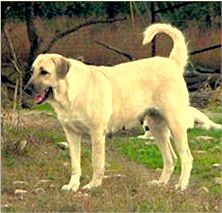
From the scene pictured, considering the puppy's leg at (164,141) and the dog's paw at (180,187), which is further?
the puppy's leg at (164,141)

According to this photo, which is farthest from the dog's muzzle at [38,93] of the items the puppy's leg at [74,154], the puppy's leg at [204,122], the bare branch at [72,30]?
the bare branch at [72,30]

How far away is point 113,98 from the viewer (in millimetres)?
8734

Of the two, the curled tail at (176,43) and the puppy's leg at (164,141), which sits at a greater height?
the curled tail at (176,43)

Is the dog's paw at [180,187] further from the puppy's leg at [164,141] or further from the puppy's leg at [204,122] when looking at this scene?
the puppy's leg at [204,122]

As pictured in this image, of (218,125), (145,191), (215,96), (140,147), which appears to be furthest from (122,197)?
(215,96)

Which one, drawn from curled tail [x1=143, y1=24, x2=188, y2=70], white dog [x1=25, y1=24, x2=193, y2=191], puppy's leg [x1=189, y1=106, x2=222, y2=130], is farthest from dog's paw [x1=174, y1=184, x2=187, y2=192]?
puppy's leg [x1=189, y1=106, x2=222, y2=130]

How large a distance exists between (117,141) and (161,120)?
2.61 metres

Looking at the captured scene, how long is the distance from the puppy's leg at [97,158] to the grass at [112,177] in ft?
0.34

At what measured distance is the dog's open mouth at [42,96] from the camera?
841 centimetres

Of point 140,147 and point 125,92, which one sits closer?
point 125,92

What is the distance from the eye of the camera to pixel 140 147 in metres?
11.2

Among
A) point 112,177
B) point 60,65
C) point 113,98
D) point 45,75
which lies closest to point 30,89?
point 45,75

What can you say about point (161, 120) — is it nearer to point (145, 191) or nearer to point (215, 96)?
point (145, 191)

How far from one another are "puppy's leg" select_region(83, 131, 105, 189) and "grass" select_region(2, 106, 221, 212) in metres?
0.10
